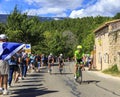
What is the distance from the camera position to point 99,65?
50438 mm

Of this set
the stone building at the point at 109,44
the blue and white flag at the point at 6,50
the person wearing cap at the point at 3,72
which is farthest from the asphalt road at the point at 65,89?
the stone building at the point at 109,44

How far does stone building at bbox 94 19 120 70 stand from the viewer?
40756mm

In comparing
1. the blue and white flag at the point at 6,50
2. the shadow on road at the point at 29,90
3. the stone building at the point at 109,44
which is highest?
the stone building at the point at 109,44

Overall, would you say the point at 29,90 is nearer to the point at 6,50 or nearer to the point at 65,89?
the point at 65,89

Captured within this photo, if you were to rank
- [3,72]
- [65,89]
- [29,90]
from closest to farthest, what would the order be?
[3,72] < [29,90] < [65,89]

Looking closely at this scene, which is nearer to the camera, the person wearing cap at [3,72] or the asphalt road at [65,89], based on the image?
the person wearing cap at [3,72]

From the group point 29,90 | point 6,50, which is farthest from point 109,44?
point 6,50

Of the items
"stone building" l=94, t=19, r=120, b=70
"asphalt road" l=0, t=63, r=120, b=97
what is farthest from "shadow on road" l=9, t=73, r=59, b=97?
"stone building" l=94, t=19, r=120, b=70

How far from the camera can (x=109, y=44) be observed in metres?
42.2

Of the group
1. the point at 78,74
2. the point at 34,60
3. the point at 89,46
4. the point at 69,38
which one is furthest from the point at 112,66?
the point at 69,38

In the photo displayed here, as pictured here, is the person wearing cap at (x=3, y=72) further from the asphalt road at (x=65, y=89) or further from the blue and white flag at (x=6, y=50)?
the asphalt road at (x=65, y=89)

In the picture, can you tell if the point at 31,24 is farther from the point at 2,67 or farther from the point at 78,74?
the point at 2,67

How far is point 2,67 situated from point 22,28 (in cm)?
4979

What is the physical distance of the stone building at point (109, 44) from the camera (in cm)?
4076
